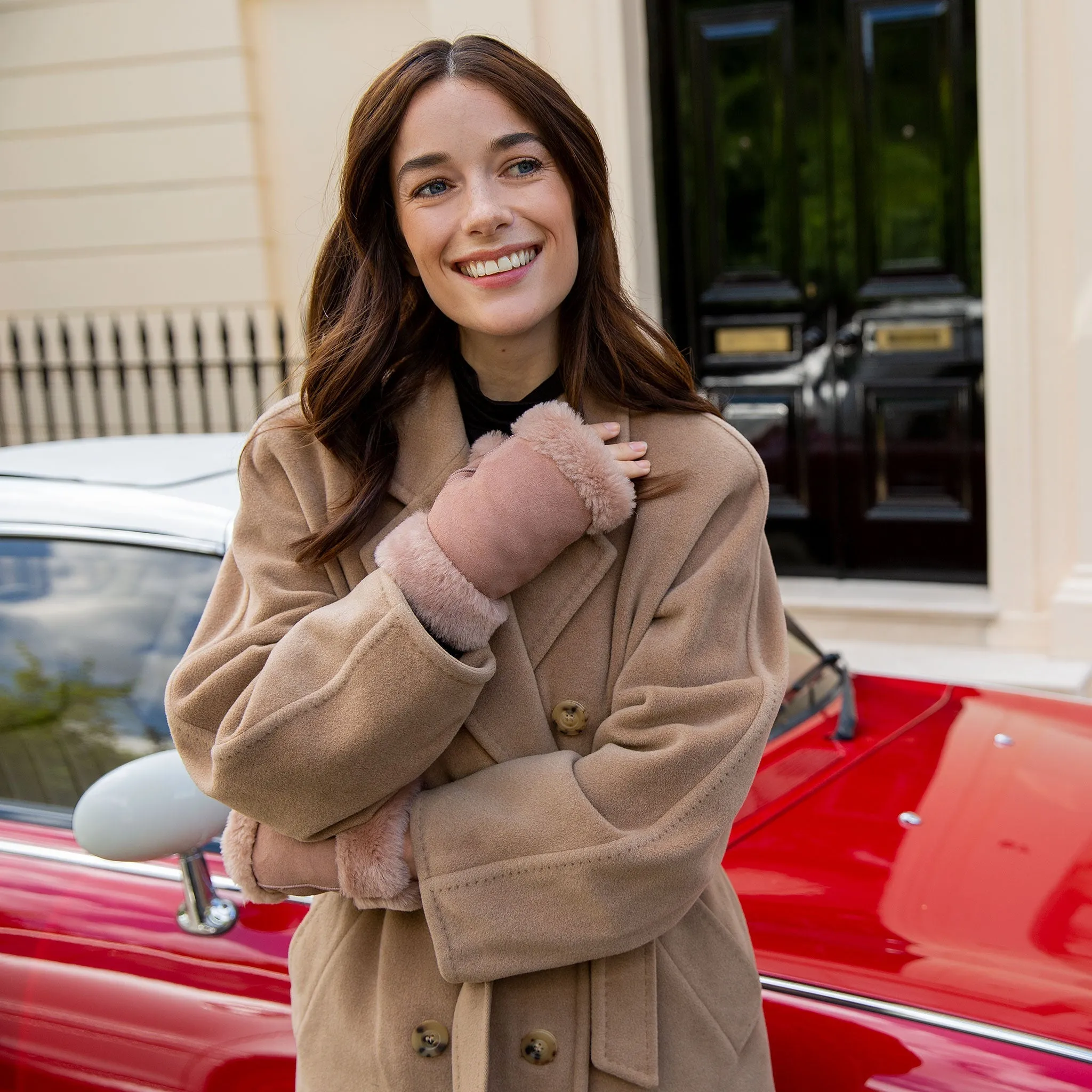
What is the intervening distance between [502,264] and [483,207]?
0.07 m

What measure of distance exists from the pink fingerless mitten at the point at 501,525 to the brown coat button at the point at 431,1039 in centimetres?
46

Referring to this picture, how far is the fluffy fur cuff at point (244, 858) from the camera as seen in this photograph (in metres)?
1.62

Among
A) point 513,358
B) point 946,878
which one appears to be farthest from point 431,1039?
point 946,878

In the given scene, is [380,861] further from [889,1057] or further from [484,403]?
[889,1057]

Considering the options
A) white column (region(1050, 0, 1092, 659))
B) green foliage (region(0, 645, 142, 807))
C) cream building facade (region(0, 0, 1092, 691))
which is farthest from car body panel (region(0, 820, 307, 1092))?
white column (region(1050, 0, 1092, 659))

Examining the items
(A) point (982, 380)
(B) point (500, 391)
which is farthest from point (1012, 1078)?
(A) point (982, 380)

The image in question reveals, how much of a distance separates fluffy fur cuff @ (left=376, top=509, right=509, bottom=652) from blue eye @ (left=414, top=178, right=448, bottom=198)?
42cm

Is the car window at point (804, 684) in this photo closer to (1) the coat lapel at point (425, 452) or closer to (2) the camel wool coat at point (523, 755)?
(2) the camel wool coat at point (523, 755)

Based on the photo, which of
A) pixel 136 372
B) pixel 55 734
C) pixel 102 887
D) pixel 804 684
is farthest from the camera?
pixel 136 372

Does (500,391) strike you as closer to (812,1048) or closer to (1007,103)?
(812,1048)

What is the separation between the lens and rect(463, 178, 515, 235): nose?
5.15 ft

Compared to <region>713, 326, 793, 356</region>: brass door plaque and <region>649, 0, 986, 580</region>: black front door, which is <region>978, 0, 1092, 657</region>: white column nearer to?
<region>649, 0, 986, 580</region>: black front door

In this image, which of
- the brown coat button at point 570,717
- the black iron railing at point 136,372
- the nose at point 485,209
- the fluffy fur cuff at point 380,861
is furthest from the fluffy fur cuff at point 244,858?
the black iron railing at point 136,372

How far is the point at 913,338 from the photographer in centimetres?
Answer: 605
